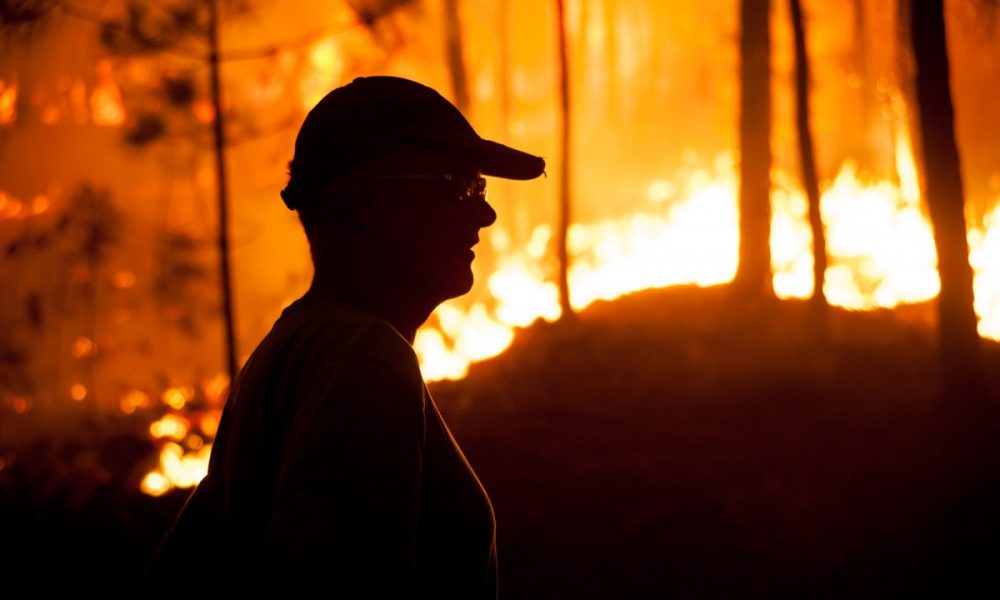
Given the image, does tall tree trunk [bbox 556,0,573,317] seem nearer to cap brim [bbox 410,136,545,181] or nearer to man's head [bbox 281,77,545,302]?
cap brim [bbox 410,136,545,181]

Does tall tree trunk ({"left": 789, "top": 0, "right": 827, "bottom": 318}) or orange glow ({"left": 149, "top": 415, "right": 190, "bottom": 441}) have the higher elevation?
tall tree trunk ({"left": 789, "top": 0, "right": 827, "bottom": 318})

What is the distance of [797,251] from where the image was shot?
15.5 m

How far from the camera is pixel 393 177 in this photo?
153cm

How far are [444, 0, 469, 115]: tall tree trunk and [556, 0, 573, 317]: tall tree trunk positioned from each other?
505 centimetres

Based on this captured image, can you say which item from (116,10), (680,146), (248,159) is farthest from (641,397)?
(680,146)

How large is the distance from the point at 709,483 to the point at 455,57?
44.7 feet

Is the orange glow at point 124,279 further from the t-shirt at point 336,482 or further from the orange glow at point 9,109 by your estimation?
the t-shirt at point 336,482

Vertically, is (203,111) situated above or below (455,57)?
below

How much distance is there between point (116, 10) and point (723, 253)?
509 inches

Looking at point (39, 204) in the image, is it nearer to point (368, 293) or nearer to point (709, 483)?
point (709, 483)

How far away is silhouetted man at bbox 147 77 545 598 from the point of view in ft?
3.88

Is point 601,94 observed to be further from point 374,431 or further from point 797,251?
point 374,431

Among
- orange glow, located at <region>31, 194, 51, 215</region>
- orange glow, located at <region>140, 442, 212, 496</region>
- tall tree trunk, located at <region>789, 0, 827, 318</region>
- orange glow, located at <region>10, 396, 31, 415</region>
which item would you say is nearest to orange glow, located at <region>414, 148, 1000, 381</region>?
tall tree trunk, located at <region>789, 0, 827, 318</region>

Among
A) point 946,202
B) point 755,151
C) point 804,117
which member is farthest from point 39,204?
point 946,202
